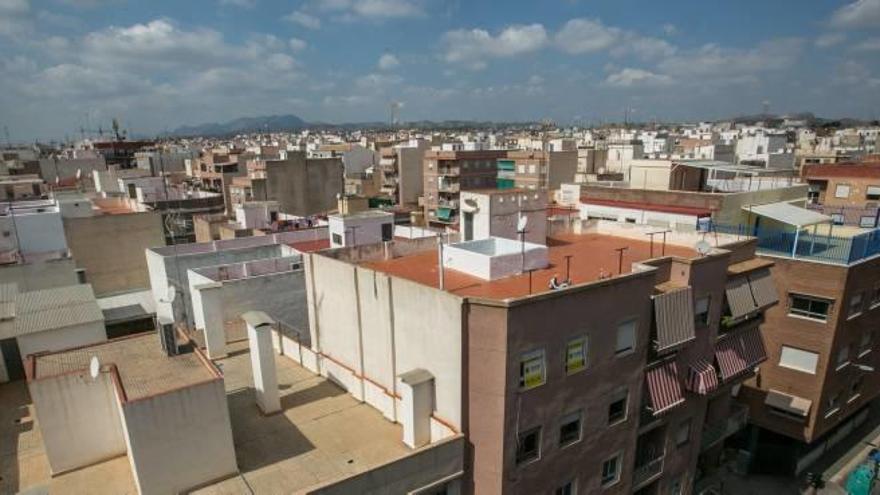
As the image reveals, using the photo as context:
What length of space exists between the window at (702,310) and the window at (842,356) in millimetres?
13852

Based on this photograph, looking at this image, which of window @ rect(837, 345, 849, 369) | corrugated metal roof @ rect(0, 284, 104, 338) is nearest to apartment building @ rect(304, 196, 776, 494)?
window @ rect(837, 345, 849, 369)

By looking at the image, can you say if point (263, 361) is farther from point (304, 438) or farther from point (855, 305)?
point (855, 305)

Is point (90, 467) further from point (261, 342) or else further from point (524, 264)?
point (524, 264)

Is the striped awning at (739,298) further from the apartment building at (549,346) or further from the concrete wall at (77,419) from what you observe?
the concrete wall at (77,419)

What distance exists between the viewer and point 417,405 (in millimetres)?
14203

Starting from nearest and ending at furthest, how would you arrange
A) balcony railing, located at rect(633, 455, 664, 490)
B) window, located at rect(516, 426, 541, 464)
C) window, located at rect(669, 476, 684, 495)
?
window, located at rect(516, 426, 541, 464), balcony railing, located at rect(633, 455, 664, 490), window, located at rect(669, 476, 684, 495)

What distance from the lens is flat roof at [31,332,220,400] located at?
1301 centimetres

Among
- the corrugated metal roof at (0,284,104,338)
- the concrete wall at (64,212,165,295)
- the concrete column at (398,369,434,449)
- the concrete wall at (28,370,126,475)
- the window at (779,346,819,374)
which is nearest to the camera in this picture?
the concrete wall at (28,370,126,475)

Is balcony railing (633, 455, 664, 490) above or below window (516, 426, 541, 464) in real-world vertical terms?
below

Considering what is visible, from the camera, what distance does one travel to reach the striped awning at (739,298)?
61.6 ft

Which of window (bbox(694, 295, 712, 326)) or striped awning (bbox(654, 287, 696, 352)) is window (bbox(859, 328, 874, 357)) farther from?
striped awning (bbox(654, 287, 696, 352))

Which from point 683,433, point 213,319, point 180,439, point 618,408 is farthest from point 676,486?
point 213,319

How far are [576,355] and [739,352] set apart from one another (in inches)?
407

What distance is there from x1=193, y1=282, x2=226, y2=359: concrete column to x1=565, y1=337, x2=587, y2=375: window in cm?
1356
